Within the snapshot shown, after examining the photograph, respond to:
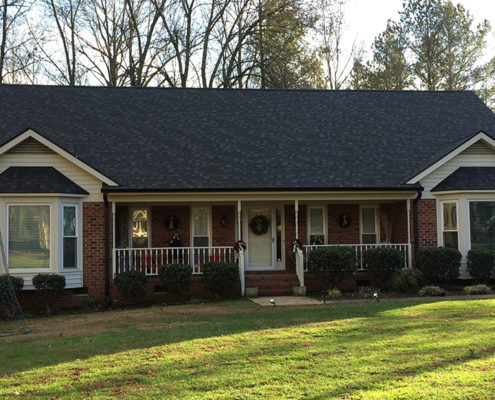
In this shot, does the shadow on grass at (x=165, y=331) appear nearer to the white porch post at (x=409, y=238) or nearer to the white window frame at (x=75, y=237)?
the white window frame at (x=75, y=237)

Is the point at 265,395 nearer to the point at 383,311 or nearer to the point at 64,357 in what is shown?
the point at 64,357

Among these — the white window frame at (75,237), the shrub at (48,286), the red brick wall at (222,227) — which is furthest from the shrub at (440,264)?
the shrub at (48,286)

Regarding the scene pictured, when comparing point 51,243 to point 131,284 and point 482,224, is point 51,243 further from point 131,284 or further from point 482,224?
point 482,224

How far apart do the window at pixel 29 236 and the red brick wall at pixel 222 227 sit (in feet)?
16.5

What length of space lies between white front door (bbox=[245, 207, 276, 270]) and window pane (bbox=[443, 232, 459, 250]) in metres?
5.15

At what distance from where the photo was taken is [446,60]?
3484 cm

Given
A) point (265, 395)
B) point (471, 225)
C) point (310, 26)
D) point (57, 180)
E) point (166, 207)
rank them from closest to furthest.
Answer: point (265, 395)
point (57, 180)
point (471, 225)
point (166, 207)
point (310, 26)

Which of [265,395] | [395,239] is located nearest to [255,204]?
[395,239]

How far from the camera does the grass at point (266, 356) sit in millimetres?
6375

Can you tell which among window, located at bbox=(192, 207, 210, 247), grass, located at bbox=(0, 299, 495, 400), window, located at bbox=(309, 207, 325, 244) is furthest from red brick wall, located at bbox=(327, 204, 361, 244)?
grass, located at bbox=(0, 299, 495, 400)

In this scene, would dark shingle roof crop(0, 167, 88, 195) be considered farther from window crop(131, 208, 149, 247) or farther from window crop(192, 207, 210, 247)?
window crop(192, 207, 210, 247)

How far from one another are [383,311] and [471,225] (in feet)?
19.1

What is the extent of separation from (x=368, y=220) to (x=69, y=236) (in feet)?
30.1

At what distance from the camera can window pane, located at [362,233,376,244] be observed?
18141 mm
